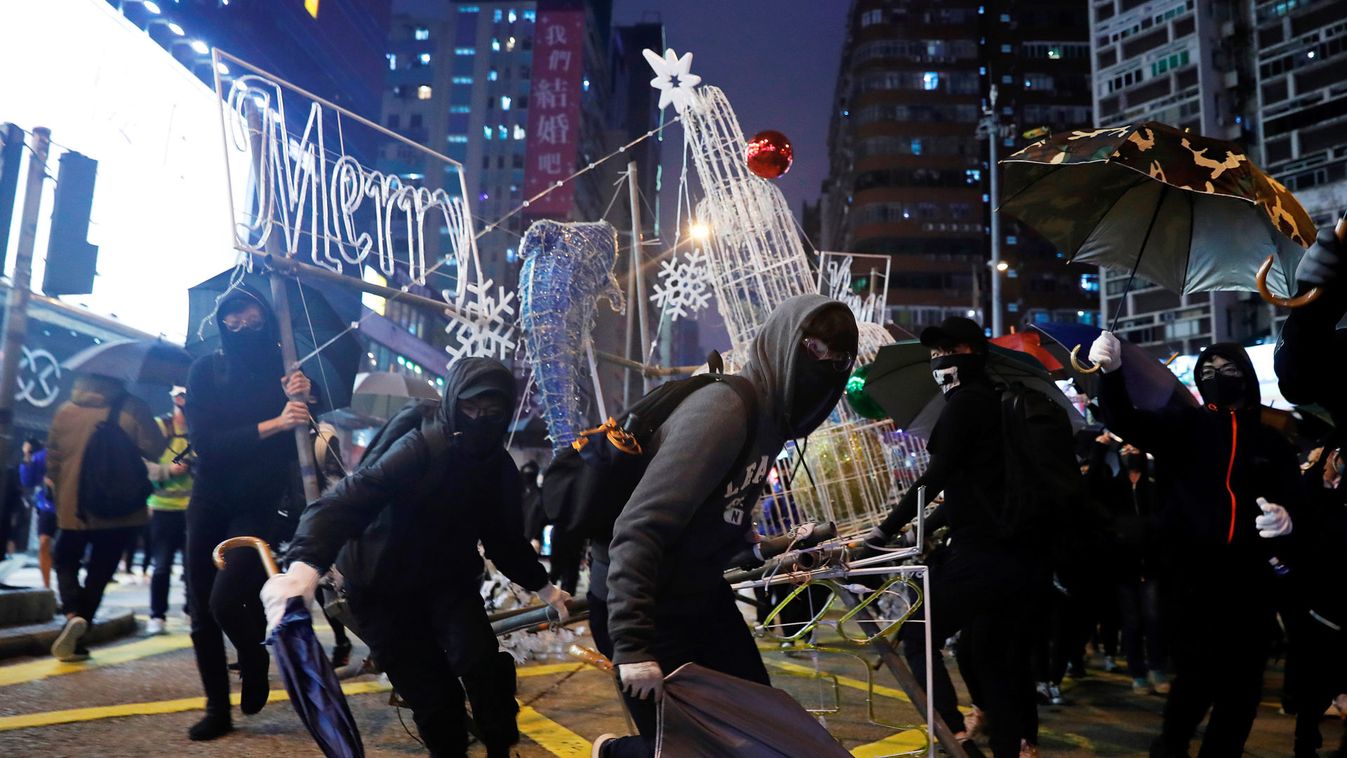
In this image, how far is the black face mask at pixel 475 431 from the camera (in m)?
3.21

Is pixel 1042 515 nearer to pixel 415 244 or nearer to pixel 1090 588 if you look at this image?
pixel 1090 588

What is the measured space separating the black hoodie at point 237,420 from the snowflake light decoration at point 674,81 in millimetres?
3124

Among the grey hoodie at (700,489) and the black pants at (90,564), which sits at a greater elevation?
the grey hoodie at (700,489)

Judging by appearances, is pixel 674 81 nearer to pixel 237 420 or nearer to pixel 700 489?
pixel 237 420

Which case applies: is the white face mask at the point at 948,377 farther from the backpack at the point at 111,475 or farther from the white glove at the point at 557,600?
the backpack at the point at 111,475

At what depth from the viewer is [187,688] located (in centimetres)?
507

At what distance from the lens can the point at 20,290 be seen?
21.9 ft

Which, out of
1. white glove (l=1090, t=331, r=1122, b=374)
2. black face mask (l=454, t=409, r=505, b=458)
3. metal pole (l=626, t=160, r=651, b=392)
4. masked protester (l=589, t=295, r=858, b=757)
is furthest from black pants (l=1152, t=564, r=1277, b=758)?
metal pole (l=626, t=160, r=651, b=392)

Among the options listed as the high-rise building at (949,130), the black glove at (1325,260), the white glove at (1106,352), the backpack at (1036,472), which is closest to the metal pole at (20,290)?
the backpack at (1036,472)

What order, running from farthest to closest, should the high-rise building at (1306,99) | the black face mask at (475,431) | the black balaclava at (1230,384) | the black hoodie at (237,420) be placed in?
the high-rise building at (1306,99) → the black hoodie at (237,420) → the black balaclava at (1230,384) → the black face mask at (475,431)

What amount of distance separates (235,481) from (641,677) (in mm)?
2899

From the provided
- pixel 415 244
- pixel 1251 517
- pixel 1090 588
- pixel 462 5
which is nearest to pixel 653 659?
pixel 1251 517

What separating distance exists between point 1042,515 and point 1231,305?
45.4 metres

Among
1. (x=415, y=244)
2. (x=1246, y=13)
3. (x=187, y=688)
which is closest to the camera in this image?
(x=187, y=688)
